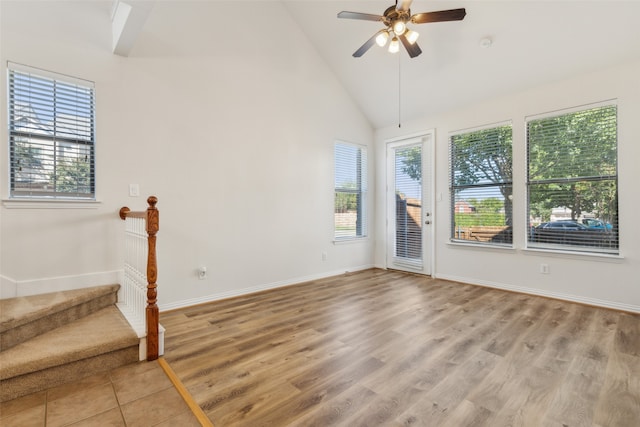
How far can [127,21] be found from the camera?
246cm

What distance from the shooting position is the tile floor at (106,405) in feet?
5.10

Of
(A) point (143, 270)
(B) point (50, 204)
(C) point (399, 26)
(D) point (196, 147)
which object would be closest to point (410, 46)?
(C) point (399, 26)

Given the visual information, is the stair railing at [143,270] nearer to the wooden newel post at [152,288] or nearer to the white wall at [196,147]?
the wooden newel post at [152,288]

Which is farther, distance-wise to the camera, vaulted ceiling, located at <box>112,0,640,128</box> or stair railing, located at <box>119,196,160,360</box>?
vaulted ceiling, located at <box>112,0,640,128</box>

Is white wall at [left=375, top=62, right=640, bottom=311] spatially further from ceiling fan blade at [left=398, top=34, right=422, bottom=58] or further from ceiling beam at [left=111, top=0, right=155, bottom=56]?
ceiling beam at [left=111, top=0, right=155, bottom=56]

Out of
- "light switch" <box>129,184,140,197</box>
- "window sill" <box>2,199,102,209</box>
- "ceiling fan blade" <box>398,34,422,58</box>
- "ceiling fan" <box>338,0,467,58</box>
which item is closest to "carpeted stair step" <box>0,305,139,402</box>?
"window sill" <box>2,199,102,209</box>

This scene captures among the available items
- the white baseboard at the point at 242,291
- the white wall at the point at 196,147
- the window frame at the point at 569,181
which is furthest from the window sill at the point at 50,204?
the window frame at the point at 569,181

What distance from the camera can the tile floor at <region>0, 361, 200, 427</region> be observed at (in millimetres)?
1555

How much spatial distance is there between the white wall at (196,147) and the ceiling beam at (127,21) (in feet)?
0.43

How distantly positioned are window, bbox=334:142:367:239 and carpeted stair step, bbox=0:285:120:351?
3.33 m

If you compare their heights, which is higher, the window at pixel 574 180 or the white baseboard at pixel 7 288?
the window at pixel 574 180

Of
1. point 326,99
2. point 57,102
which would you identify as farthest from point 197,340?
Answer: point 326,99

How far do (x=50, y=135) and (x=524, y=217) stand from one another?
5374 mm

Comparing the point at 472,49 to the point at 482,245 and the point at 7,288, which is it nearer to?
the point at 482,245
